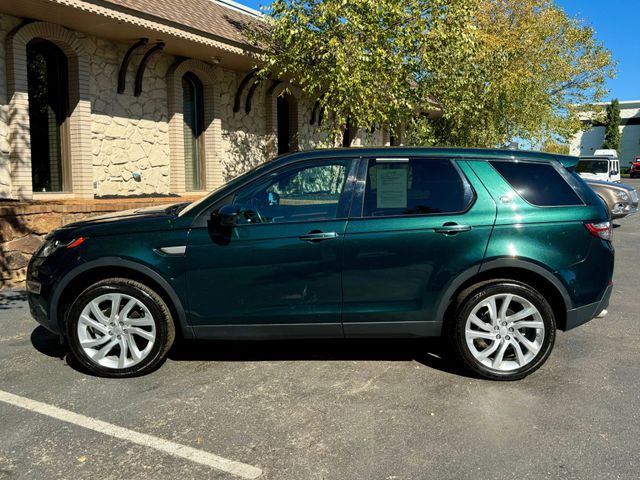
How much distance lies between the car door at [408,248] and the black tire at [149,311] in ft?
4.55

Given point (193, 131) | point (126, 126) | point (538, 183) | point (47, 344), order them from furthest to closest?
point (193, 131), point (126, 126), point (47, 344), point (538, 183)

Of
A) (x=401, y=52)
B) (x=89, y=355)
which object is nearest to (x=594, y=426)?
(x=89, y=355)

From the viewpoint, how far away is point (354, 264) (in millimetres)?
4250

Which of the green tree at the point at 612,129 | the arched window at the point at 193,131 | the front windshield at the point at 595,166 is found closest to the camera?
the arched window at the point at 193,131

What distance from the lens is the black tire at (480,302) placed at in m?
4.28

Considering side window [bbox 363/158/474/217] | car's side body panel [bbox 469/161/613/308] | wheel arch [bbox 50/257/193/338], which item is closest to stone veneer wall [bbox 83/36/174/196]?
wheel arch [bbox 50/257/193/338]

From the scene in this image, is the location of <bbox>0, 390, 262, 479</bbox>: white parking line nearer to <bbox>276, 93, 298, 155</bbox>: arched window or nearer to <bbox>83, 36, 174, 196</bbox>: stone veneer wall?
<bbox>83, 36, 174, 196</bbox>: stone veneer wall

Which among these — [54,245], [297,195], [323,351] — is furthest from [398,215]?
[54,245]

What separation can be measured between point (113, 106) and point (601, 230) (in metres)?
9.01

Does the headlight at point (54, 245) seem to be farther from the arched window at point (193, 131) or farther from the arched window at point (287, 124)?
the arched window at point (287, 124)

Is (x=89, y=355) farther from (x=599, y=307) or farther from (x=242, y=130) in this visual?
(x=242, y=130)

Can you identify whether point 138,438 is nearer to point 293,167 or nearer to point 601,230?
point 293,167

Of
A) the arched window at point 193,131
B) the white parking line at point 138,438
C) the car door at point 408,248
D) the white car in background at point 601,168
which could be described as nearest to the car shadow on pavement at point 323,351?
the car door at point 408,248

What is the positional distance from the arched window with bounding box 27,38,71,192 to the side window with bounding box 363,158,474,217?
7.45 m
